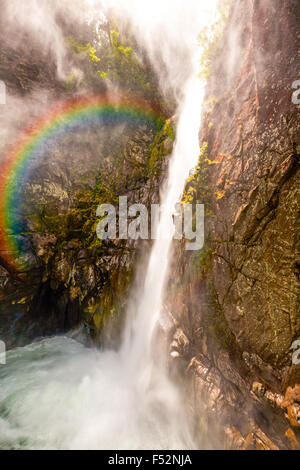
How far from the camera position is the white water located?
4.88m

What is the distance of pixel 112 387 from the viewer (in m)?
6.65

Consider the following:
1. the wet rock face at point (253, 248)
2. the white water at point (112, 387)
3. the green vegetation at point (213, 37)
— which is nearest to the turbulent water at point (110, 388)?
the white water at point (112, 387)

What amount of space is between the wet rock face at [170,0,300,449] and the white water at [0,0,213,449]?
153 centimetres

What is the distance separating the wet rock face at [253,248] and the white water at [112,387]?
1531 mm

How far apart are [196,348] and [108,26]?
14465 mm

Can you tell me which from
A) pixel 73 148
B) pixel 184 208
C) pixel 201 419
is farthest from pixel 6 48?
pixel 201 419

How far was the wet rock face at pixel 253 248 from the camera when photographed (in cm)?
327

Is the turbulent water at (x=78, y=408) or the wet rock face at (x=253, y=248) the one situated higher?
the wet rock face at (x=253, y=248)

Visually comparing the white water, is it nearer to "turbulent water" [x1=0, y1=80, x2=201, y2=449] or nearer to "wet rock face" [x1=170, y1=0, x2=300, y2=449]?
"turbulent water" [x1=0, y1=80, x2=201, y2=449]

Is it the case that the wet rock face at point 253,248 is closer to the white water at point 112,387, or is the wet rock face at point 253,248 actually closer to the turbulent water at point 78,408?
the white water at point 112,387

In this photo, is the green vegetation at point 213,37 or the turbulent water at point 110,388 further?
the green vegetation at point 213,37
